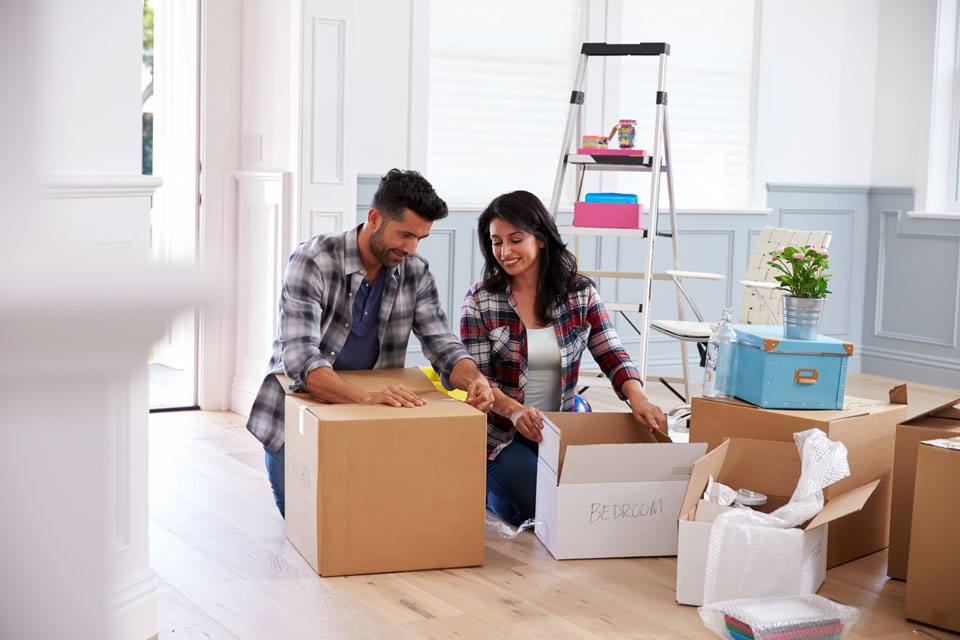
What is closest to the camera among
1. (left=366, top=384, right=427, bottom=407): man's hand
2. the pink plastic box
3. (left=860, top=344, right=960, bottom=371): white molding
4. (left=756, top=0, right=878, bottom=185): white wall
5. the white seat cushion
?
(left=366, top=384, right=427, bottom=407): man's hand

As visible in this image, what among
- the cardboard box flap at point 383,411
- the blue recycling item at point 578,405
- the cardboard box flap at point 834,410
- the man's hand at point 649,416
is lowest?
the blue recycling item at point 578,405

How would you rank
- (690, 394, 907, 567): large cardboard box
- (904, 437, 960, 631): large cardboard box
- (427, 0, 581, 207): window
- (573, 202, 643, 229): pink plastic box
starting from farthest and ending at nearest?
(427, 0, 581, 207): window, (573, 202, 643, 229): pink plastic box, (690, 394, 907, 567): large cardboard box, (904, 437, 960, 631): large cardboard box

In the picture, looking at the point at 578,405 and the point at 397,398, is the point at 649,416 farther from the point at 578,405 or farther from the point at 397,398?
the point at 397,398

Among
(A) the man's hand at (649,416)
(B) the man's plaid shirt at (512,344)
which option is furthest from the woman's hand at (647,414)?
(B) the man's plaid shirt at (512,344)

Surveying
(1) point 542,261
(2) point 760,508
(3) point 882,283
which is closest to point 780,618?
(2) point 760,508

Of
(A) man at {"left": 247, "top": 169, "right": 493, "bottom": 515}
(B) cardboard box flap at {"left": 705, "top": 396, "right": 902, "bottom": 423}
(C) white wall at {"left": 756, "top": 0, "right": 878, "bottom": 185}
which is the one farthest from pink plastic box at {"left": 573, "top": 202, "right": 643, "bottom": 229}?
(C) white wall at {"left": 756, "top": 0, "right": 878, "bottom": 185}

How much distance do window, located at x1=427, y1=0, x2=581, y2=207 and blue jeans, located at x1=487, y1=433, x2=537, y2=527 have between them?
234 centimetres

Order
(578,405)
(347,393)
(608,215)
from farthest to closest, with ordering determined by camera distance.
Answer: (608,215), (578,405), (347,393)

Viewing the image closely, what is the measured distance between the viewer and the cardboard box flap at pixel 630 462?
267cm

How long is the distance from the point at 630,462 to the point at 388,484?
1.96 feet

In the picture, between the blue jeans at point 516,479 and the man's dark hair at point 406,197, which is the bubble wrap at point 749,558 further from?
the man's dark hair at point 406,197

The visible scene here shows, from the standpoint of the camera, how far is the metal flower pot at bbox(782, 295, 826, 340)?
281 centimetres

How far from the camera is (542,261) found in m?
3.09

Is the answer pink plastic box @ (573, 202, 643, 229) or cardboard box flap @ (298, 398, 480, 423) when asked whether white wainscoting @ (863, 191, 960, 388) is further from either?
cardboard box flap @ (298, 398, 480, 423)
